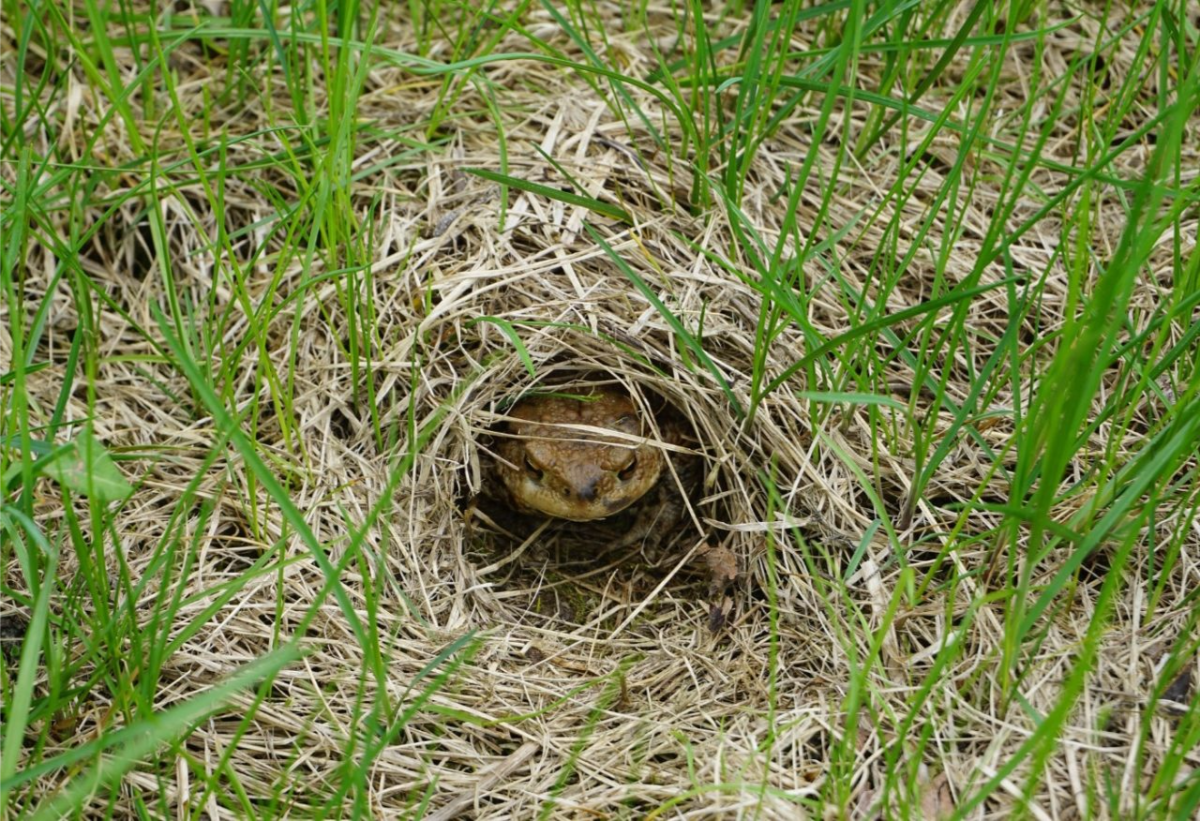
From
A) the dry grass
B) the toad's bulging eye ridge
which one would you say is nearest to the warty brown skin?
the toad's bulging eye ridge

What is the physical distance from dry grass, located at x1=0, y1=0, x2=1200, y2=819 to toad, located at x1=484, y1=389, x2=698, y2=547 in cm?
9

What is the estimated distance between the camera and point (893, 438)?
2.82m

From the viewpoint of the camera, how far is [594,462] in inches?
121

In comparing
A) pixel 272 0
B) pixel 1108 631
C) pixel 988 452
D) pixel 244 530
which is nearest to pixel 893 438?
pixel 988 452

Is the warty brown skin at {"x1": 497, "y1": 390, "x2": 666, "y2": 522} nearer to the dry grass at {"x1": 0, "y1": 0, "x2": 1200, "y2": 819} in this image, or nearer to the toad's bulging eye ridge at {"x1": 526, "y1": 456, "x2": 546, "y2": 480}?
the toad's bulging eye ridge at {"x1": 526, "y1": 456, "x2": 546, "y2": 480}

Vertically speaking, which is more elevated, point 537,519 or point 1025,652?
point 1025,652

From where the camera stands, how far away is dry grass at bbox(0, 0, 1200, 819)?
2363 mm

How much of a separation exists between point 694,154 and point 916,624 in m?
1.52

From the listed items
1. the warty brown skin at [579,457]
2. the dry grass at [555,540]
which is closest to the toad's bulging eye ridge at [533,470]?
the warty brown skin at [579,457]

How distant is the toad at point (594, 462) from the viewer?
306 cm

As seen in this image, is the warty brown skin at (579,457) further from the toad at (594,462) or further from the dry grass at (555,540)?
the dry grass at (555,540)

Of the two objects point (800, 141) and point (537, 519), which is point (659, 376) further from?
point (800, 141)

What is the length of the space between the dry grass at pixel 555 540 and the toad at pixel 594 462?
9 centimetres

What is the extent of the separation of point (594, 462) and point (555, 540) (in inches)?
15.9
